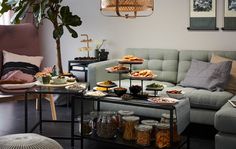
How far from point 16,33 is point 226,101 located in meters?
3.15

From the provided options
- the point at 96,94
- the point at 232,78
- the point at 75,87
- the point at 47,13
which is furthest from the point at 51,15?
the point at 232,78

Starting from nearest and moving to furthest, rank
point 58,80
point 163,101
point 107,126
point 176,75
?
point 163,101
point 107,126
point 58,80
point 176,75

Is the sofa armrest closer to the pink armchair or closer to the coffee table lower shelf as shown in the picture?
the coffee table lower shelf

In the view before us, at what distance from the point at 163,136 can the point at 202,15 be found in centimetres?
228

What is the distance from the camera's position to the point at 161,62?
4781 millimetres

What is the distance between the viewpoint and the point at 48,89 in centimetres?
362

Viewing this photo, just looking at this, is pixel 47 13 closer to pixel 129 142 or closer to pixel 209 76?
pixel 129 142

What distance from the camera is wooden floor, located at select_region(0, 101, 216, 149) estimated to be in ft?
12.0

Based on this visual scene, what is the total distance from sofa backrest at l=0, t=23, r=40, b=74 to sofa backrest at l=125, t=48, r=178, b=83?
159 centimetres

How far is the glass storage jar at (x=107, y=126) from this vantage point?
3299 millimetres

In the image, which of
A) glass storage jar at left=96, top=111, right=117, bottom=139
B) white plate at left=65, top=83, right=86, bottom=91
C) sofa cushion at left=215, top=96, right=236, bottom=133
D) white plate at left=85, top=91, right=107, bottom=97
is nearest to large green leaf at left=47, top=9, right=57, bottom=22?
white plate at left=65, top=83, right=86, bottom=91

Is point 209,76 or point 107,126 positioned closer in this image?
point 107,126

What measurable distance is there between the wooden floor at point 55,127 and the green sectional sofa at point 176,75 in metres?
0.24

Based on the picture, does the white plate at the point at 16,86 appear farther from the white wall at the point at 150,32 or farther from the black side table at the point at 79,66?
the white wall at the point at 150,32
